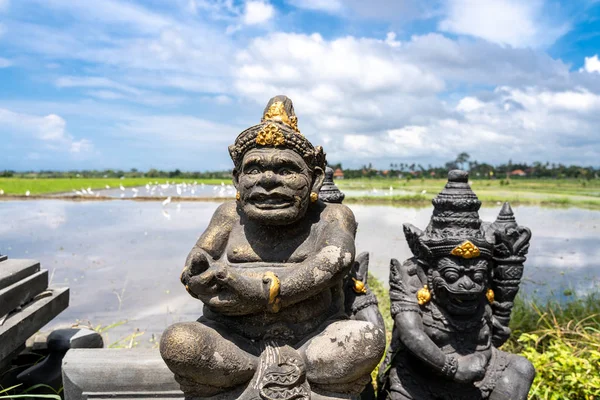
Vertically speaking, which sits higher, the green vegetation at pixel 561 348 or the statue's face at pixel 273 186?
the statue's face at pixel 273 186

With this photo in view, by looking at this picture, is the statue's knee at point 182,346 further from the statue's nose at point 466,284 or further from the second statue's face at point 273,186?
the statue's nose at point 466,284

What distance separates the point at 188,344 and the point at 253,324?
395mm

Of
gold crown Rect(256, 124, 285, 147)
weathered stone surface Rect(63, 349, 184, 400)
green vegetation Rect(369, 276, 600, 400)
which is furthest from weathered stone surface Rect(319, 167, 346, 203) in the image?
green vegetation Rect(369, 276, 600, 400)

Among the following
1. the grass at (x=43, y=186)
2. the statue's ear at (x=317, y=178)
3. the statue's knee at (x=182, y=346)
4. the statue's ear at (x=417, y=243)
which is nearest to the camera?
the statue's knee at (x=182, y=346)

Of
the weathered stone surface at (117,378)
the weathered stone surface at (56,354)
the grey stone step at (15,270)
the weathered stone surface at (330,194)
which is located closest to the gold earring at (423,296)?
the weathered stone surface at (330,194)

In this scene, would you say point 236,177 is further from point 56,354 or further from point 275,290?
point 56,354

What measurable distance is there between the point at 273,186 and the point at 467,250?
135 cm

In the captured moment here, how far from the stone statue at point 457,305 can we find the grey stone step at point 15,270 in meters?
3.04

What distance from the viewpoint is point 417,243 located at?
2.92 metres

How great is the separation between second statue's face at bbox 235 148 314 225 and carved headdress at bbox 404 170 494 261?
102cm

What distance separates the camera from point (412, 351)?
271 centimetres

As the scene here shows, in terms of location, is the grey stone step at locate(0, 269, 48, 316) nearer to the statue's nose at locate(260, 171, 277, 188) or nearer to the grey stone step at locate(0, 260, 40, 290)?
the grey stone step at locate(0, 260, 40, 290)

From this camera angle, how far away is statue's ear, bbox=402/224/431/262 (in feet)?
9.27

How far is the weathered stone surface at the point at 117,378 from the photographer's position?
2871mm
